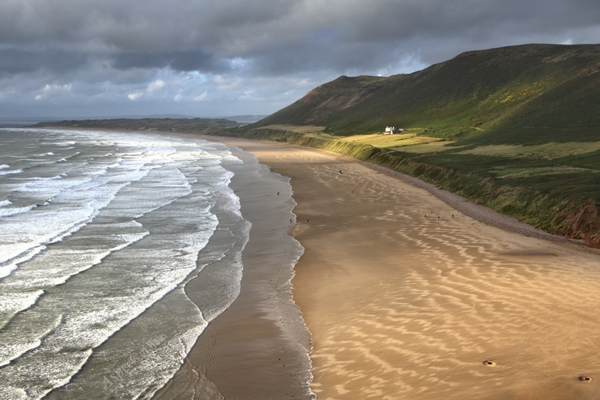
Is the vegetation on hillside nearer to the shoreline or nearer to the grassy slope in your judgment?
the grassy slope

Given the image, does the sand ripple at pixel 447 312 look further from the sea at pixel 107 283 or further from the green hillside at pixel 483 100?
the green hillside at pixel 483 100

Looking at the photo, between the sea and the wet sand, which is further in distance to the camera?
the sea

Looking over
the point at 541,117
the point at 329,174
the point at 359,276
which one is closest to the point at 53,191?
the point at 329,174

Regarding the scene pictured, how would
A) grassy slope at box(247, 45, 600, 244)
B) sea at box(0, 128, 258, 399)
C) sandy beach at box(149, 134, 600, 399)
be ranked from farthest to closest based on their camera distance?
grassy slope at box(247, 45, 600, 244)
sea at box(0, 128, 258, 399)
sandy beach at box(149, 134, 600, 399)

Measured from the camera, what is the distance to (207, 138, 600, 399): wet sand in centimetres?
967

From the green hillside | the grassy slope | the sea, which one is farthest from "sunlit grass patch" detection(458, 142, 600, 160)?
the sea

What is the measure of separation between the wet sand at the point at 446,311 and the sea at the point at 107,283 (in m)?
2.29

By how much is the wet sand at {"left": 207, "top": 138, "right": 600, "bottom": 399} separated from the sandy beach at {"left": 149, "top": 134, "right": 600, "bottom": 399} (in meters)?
0.04

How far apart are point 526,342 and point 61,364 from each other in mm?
10065

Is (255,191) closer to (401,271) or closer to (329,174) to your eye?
→ (329,174)

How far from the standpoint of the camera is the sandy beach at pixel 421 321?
385 inches

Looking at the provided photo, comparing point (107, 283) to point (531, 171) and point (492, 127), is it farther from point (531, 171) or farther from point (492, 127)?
point (492, 127)

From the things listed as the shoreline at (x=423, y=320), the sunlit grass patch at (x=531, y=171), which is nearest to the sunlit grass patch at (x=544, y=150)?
the sunlit grass patch at (x=531, y=171)

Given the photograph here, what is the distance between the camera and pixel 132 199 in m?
35.3
